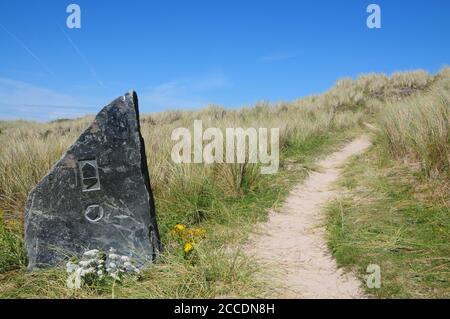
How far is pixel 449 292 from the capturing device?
2945mm

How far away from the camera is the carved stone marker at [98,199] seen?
11.8 feet

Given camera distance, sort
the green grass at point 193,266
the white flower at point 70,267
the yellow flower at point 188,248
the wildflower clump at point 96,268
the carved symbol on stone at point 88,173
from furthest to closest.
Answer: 1. the carved symbol on stone at point 88,173
2. the yellow flower at point 188,248
3. the white flower at point 70,267
4. the wildflower clump at point 96,268
5. the green grass at point 193,266

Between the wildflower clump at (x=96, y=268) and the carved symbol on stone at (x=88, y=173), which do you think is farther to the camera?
the carved symbol on stone at (x=88, y=173)

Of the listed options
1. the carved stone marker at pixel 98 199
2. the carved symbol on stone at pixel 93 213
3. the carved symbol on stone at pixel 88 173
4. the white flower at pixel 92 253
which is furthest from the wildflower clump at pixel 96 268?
the carved symbol on stone at pixel 88 173

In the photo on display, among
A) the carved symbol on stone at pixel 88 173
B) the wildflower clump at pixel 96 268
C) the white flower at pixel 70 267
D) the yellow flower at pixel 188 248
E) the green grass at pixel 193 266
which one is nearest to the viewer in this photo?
the green grass at pixel 193 266

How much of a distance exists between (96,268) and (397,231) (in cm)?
285

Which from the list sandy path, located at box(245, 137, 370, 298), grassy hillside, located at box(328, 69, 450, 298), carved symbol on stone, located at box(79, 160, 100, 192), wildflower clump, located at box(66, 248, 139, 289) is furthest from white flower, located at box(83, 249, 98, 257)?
grassy hillside, located at box(328, 69, 450, 298)

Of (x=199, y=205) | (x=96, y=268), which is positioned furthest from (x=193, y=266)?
(x=199, y=205)

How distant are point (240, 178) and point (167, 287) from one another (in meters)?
2.80

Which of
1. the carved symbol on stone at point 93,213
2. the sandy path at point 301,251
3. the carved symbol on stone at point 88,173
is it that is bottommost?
the sandy path at point 301,251

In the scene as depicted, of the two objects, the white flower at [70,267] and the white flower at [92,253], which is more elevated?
the white flower at [92,253]

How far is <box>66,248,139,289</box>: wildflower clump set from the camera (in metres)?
3.25

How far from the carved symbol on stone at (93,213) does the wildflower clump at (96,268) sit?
0.95 ft

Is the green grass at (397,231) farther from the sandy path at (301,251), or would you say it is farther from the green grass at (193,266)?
the green grass at (193,266)
